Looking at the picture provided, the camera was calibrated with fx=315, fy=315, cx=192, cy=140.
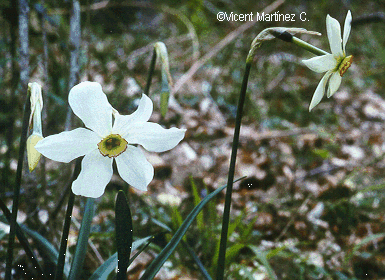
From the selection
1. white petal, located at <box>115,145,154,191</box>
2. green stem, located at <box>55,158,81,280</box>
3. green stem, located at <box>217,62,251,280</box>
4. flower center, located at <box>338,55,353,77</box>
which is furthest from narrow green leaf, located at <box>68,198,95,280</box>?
flower center, located at <box>338,55,353,77</box>

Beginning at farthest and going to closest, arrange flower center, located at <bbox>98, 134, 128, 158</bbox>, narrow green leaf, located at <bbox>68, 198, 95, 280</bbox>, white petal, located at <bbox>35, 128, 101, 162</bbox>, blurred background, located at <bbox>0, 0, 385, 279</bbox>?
blurred background, located at <bbox>0, 0, 385, 279</bbox>
narrow green leaf, located at <bbox>68, 198, 95, 280</bbox>
flower center, located at <bbox>98, 134, 128, 158</bbox>
white petal, located at <bbox>35, 128, 101, 162</bbox>

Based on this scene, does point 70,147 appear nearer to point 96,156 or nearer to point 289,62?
point 96,156

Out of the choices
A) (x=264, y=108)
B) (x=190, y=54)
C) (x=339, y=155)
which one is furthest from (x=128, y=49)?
(x=339, y=155)

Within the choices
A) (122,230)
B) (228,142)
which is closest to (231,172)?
(122,230)

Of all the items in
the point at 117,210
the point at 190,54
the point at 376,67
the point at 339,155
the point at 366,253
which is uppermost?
the point at 190,54

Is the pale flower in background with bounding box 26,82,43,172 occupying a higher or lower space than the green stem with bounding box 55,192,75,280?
higher

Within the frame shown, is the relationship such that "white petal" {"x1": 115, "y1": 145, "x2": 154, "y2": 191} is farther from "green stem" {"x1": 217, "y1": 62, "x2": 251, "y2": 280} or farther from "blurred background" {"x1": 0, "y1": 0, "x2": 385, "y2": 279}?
"blurred background" {"x1": 0, "y1": 0, "x2": 385, "y2": 279}
